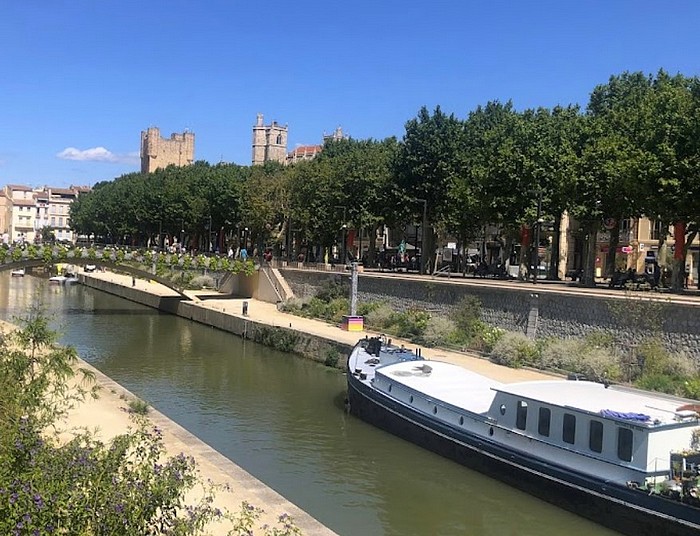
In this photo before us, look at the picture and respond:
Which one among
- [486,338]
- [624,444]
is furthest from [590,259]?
[624,444]

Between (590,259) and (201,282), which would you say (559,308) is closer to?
(590,259)

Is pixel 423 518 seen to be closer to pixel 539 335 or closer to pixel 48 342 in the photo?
pixel 48 342

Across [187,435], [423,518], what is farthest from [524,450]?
[187,435]

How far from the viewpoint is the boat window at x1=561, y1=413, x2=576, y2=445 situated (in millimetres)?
15758

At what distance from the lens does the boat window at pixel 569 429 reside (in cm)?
1576

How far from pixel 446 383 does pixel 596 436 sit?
6262mm

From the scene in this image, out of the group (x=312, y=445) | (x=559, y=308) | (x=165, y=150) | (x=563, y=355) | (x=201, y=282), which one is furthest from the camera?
(x=165, y=150)

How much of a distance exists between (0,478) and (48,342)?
10.4 meters

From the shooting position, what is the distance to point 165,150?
615 ft

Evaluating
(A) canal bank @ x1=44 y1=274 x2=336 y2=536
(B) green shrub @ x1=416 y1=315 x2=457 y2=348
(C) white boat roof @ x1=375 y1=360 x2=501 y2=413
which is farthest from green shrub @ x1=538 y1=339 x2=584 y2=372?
(A) canal bank @ x1=44 y1=274 x2=336 y2=536

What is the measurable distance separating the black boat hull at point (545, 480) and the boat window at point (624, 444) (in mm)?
590

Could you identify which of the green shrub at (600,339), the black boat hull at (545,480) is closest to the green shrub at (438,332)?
the green shrub at (600,339)

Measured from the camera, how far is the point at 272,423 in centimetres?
2300

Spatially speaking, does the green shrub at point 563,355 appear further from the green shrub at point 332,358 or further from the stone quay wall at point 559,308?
the green shrub at point 332,358
